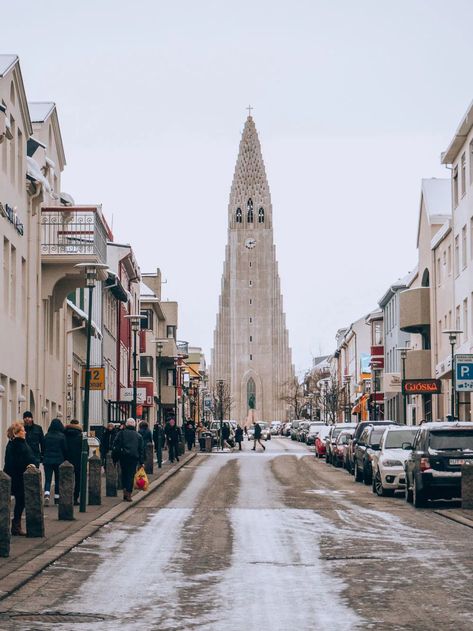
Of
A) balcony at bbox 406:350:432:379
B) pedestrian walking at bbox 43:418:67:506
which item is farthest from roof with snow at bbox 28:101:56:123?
balcony at bbox 406:350:432:379

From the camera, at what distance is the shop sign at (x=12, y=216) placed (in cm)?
2938

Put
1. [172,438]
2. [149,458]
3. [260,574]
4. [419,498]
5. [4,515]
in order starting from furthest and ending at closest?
[172,438] → [149,458] → [419,498] → [4,515] → [260,574]

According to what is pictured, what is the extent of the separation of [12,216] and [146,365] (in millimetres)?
55845

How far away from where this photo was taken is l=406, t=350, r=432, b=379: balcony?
66.8 meters

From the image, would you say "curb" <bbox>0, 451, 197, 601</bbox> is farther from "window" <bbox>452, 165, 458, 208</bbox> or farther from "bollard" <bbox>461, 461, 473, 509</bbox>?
"window" <bbox>452, 165, 458, 208</bbox>

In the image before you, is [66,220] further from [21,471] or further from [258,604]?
[258,604]

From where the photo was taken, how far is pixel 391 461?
31.1 meters

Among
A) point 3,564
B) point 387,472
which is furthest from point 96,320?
point 3,564

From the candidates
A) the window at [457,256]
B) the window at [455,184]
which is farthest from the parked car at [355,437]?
the window at [455,184]

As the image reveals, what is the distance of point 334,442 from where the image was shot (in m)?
52.8

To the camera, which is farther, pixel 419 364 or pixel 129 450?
pixel 419 364

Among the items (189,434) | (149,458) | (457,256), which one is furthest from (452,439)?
(189,434)

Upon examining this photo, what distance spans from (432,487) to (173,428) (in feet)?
89.1

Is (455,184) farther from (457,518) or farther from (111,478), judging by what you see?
(457,518)
